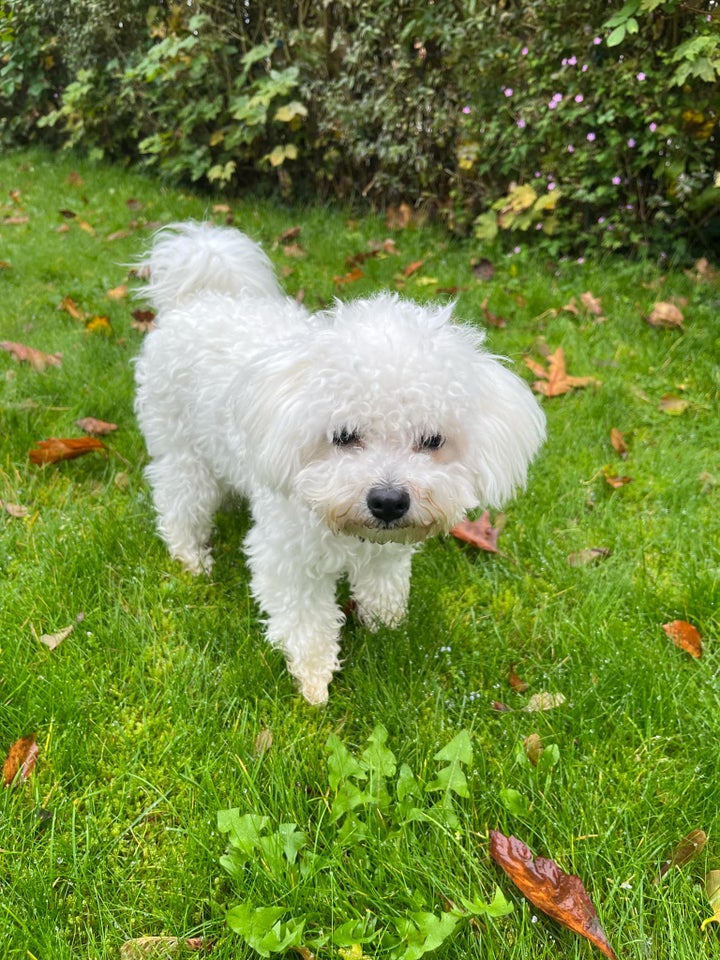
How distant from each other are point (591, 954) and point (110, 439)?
3105mm

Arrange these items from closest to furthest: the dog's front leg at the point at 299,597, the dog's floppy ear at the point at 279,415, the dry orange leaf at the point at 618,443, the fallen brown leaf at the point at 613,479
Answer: the dog's floppy ear at the point at 279,415
the dog's front leg at the point at 299,597
the fallen brown leaf at the point at 613,479
the dry orange leaf at the point at 618,443

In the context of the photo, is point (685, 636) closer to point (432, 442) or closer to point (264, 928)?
point (432, 442)

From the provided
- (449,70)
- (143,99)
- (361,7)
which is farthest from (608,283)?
(143,99)

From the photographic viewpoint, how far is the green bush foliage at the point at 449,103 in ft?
15.0

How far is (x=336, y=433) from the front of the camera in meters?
2.05

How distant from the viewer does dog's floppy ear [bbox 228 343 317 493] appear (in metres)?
2.03

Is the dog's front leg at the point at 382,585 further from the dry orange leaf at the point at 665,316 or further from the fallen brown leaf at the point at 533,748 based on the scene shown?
the dry orange leaf at the point at 665,316

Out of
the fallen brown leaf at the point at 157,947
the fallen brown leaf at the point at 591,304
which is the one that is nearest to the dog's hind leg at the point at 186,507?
the fallen brown leaf at the point at 157,947

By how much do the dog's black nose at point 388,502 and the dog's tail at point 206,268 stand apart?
61.7 inches

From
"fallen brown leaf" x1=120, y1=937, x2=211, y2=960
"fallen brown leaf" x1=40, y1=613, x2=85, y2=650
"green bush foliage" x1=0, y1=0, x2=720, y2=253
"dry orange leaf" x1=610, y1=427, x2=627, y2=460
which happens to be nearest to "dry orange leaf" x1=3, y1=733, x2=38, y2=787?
Result: "fallen brown leaf" x1=40, y1=613, x2=85, y2=650

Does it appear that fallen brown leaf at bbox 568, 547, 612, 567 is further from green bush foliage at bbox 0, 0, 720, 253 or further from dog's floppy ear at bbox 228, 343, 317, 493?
green bush foliage at bbox 0, 0, 720, 253

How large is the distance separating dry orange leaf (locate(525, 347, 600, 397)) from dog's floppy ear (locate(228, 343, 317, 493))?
2.25 metres

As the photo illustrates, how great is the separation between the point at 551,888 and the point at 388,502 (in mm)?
1065

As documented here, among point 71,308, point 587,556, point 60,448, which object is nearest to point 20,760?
point 60,448
